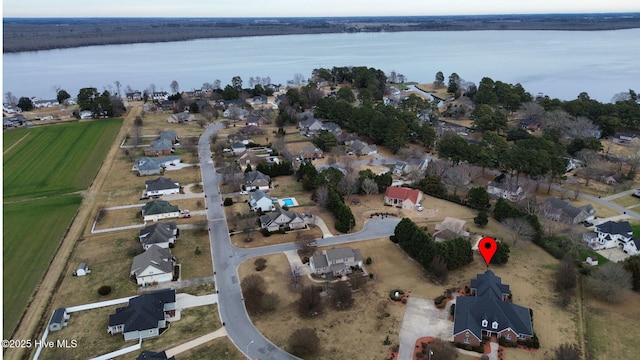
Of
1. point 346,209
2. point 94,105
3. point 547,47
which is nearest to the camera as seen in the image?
point 346,209

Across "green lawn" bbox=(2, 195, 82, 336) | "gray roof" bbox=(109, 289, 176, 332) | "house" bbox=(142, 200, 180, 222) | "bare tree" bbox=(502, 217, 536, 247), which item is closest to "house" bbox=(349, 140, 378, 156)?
"bare tree" bbox=(502, 217, 536, 247)

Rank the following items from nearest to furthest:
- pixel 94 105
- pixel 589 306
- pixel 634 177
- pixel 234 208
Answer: pixel 589 306 → pixel 234 208 → pixel 634 177 → pixel 94 105

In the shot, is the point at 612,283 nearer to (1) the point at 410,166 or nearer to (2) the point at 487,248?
(2) the point at 487,248

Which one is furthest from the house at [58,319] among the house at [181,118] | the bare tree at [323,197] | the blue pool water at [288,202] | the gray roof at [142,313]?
the house at [181,118]

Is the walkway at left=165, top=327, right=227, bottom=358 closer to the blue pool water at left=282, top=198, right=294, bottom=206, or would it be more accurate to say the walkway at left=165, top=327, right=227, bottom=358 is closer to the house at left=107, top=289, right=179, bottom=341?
the house at left=107, top=289, right=179, bottom=341

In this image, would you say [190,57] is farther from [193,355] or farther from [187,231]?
[193,355]

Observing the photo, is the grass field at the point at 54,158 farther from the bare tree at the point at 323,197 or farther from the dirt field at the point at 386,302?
the dirt field at the point at 386,302

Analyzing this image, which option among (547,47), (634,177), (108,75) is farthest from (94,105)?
(547,47)
